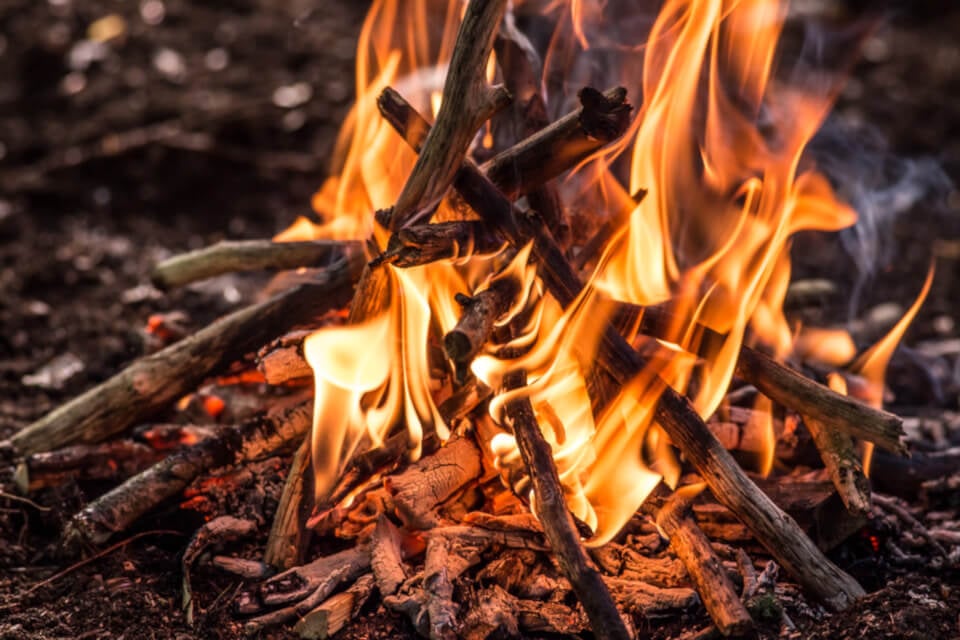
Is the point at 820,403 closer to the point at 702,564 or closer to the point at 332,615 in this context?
the point at 702,564

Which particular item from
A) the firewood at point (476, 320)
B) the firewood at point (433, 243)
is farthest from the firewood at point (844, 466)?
the firewood at point (433, 243)

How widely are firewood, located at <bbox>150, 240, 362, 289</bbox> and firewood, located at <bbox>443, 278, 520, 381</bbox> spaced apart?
794 millimetres

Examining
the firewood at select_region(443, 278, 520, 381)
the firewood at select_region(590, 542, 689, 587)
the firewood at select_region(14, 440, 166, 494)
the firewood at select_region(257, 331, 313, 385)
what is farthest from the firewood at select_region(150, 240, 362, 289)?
the firewood at select_region(590, 542, 689, 587)

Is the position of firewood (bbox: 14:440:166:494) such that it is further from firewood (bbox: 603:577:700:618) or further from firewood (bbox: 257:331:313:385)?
firewood (bbox: 603:577:700:618)

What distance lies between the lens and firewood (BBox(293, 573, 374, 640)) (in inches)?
82.5

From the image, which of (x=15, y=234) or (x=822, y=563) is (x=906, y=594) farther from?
(x=15, y=234)

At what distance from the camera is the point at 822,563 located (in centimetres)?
219

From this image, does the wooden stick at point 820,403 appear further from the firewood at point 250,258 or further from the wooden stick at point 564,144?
the firewood at point 250,258

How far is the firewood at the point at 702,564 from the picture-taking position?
2.04 m

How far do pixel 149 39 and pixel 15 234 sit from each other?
2.54 m

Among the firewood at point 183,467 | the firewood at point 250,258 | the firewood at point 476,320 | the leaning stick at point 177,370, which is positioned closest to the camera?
the firewood at point 476,320

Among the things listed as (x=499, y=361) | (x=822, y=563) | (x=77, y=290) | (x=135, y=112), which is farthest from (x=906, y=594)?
(x=135, y=112)

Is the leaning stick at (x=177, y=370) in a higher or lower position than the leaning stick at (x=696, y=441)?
lower

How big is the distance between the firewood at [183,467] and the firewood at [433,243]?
694 millimetres
